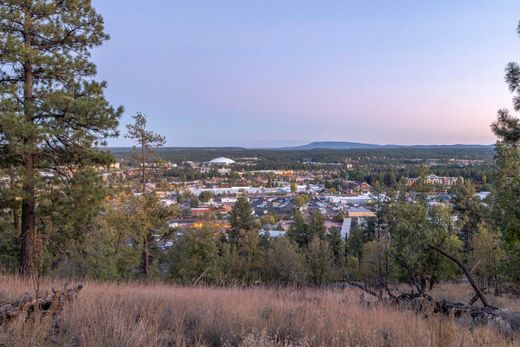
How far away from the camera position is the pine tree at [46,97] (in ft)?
31.0

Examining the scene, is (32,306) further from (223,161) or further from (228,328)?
(223,161)

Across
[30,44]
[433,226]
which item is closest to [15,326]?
[30,44]

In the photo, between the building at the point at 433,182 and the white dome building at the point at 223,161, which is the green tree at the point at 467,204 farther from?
the white dome building at the point at 223,161

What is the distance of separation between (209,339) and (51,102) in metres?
8.03

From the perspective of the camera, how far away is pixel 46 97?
33.2ft

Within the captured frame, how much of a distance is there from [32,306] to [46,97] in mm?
7495

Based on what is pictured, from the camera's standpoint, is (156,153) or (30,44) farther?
(156,153)

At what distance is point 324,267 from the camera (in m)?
30.3

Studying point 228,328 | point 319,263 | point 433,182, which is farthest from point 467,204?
point 228,328

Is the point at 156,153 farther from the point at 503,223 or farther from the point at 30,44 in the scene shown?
the point at 503,223

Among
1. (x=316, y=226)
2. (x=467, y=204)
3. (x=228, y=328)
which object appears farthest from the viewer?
(x=316, y=226)

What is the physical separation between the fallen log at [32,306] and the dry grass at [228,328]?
12 centimetres

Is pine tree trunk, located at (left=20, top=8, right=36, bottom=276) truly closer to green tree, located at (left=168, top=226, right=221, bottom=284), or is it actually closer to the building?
green tree, located at (left=168, top=226, right=221, bottom=284)

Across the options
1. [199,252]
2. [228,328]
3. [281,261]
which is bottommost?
[281,261]
